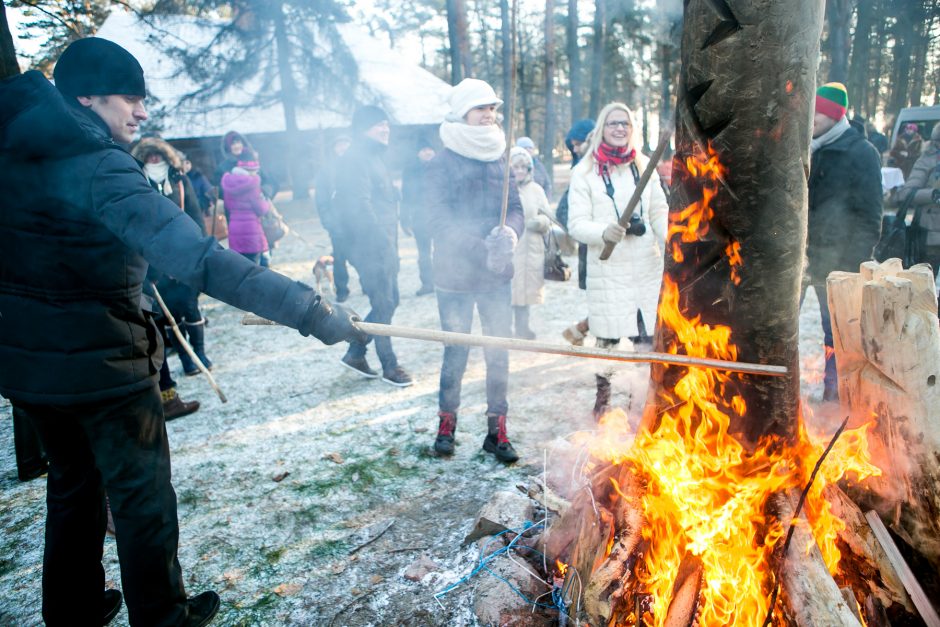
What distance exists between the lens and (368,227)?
5523 millimetres

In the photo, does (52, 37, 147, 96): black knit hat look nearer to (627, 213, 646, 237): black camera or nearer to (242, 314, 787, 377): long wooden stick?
(242, 314, 787, 377): long wooden stick

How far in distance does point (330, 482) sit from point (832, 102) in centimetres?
476

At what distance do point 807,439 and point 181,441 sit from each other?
4.52 m

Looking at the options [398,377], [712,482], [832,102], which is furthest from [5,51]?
[832,102]

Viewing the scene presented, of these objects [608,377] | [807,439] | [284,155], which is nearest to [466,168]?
[608,377]

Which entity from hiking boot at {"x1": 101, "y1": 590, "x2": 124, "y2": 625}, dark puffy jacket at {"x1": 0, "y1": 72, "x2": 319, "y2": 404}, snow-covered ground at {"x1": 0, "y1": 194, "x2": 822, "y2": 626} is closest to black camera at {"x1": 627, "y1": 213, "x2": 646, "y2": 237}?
snow-covered ground at {"x1": 0, "y1": 194, "x2": 822, "y2": 626}

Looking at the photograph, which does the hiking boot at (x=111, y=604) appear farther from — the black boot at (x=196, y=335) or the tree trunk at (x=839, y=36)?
the tree trunk at (x=839, y=36)

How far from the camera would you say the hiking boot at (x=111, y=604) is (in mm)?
2752

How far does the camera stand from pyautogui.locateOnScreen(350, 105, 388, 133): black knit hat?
18.9ft

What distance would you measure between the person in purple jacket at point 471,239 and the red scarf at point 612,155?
2.42 ft

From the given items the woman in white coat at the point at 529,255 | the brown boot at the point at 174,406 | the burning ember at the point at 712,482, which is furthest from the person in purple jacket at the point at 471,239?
the brown boot at the point at 174,406

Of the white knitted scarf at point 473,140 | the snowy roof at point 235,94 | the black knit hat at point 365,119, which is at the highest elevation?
the snowy roof at point 235,94

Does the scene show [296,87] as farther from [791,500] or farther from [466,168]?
[791,500]

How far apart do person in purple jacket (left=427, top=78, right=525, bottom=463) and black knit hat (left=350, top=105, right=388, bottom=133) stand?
199 cm
